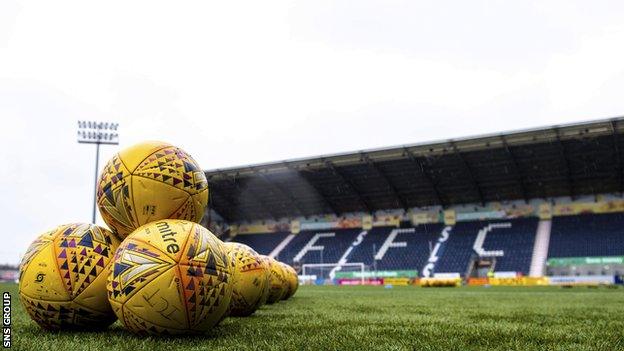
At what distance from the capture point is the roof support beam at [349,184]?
1836 inches

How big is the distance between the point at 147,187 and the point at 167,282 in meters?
1.30

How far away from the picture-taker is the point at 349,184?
49375mm

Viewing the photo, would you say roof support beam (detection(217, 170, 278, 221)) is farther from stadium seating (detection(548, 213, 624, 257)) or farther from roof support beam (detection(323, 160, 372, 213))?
stadium seating (detection(548, 213, 624, 257))

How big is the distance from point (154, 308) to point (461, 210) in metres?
48.6

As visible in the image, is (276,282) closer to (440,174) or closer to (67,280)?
(67,280)

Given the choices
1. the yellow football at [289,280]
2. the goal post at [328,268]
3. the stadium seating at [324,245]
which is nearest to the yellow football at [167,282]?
the yellow football at [289,280]

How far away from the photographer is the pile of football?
4.97 metres

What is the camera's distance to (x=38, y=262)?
219 inches

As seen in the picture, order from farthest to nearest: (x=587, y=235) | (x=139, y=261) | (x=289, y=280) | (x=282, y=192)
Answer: (x=282, y=192), (x=587, y=235), (x=289, y=280), (x=139, y=261)

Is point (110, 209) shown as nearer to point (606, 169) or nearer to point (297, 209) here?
point (606, 169)

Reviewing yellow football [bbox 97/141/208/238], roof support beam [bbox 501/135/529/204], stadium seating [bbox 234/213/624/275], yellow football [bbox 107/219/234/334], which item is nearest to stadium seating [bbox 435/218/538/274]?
stadium seating [bbox 234/213/624/275]

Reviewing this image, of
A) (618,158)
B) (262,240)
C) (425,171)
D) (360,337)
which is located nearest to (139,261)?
(360,337)

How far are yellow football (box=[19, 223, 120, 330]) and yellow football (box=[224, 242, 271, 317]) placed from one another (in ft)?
7.40

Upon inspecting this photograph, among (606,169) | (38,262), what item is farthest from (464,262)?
(38,262)
